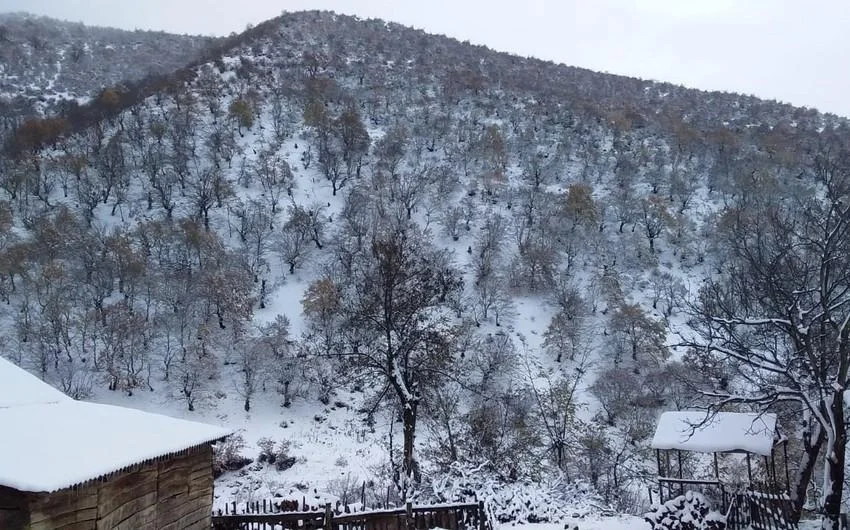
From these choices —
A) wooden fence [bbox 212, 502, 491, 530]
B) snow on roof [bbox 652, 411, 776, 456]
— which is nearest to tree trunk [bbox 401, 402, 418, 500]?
wooden fence [bbox 212, 502, 491, 530]

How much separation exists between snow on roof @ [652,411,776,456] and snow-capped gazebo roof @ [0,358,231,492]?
45.3 ft

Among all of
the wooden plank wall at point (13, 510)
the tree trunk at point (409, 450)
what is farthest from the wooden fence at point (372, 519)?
the wooden plank wall at point (13, 510)

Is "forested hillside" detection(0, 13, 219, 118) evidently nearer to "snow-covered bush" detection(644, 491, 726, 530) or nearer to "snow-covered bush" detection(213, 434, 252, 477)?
"snow-covered bush" detection(213, 434, 252, 477)

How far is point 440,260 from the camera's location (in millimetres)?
39562

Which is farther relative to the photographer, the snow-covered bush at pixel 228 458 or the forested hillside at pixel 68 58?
the forested hillside at pixel 68 58

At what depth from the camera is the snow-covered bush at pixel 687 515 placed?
11898mm

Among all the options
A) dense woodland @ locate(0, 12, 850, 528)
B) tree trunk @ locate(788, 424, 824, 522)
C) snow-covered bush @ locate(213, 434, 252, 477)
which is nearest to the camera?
tree trunk @ locate(788, 424, 824, 522)

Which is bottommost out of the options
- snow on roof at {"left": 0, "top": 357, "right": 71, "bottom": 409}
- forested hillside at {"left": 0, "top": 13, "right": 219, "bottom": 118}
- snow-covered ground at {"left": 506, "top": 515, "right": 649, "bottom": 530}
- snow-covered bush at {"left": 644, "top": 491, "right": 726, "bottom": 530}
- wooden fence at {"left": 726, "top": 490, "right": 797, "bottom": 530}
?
snow-covered ground at {"left": 506, "top": 515, "right": 649, "bottom": 530}

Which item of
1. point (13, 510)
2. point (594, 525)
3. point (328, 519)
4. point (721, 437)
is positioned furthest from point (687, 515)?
point (13, 510)

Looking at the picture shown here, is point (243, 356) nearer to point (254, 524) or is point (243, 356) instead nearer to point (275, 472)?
point (275, 472)

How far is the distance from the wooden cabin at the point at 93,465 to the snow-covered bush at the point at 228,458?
1454cm

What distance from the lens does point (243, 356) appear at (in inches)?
1259

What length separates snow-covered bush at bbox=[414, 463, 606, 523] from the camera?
14.3 m

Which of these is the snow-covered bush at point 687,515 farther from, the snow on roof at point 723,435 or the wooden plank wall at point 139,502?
the wooden plank wall at point 139,502
